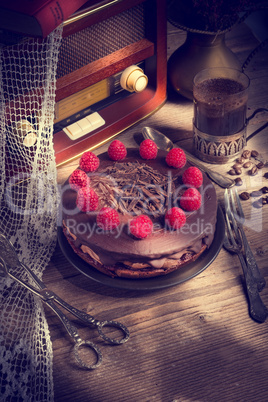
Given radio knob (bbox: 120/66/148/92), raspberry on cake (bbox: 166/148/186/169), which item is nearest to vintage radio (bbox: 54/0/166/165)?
radio knob (bbox: 120/66/148/92)

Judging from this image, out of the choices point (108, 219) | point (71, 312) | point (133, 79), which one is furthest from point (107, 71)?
point (71, 312)

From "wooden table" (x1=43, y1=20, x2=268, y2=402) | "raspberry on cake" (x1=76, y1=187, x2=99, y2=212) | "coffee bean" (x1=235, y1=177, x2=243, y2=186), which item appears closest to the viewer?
"wooden table" (x1=43, y1=20, x2=268, y2=402)

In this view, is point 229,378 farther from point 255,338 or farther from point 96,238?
point 96,238

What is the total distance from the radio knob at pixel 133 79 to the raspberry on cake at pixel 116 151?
0.73 ft

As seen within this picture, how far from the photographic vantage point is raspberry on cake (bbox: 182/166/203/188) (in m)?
1.03

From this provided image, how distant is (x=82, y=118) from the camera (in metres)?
1.29

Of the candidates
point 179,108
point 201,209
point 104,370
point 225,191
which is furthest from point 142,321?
point 179,108

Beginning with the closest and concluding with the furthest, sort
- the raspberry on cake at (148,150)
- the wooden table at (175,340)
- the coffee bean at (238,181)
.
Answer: the wooden table at (175,340), the raspberry on cake at (148,150), the coffee bean at (238,181)

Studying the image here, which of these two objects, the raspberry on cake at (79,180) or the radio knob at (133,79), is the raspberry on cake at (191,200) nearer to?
the raspberry on cake at (79,180)

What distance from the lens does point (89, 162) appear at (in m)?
1.07

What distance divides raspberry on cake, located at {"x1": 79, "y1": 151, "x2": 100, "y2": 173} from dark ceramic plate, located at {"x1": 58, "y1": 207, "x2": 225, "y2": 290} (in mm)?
160

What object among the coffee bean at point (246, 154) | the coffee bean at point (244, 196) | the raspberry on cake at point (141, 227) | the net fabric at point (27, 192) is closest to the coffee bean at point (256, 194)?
the coffee bean at point (244, 196)

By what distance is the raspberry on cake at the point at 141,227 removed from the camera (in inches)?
36.4

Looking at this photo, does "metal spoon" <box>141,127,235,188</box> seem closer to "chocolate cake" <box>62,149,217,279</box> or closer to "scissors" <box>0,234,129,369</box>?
"chocolate cake" <box>62,149,217,279</box>
